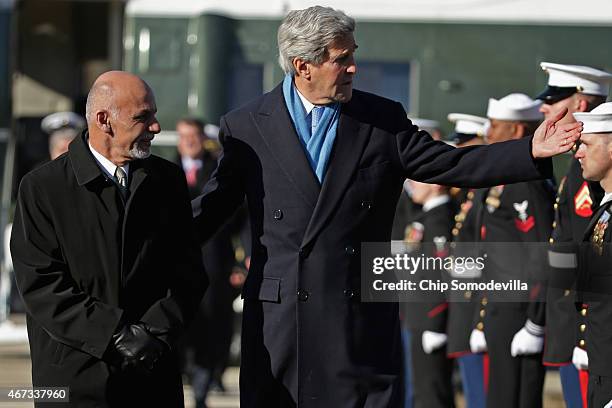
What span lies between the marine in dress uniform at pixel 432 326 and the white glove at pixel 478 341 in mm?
796

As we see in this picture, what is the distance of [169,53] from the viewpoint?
988cm

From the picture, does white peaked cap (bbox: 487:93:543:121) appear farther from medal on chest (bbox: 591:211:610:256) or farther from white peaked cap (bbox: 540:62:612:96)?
medal on chest (bbox: 591:211:610:256)

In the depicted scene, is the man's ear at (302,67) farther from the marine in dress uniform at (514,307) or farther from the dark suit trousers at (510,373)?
the dark suit trousers at (510,373)

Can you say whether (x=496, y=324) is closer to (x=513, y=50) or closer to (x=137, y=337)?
(x=137, y=337)

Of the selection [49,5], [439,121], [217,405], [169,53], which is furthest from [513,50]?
[49,5]

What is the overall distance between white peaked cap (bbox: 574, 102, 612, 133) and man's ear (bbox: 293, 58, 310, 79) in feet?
3.58

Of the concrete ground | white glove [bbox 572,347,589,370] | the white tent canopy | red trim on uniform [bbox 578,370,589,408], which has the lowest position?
the concrete ground

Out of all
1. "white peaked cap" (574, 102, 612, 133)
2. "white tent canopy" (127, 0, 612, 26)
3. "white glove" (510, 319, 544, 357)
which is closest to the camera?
"white peaked cap" (574, 102, 612, 133)

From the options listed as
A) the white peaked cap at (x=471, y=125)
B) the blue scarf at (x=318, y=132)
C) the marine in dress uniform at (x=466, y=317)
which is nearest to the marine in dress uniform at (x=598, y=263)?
the blue scarf at (x=318, y=132)

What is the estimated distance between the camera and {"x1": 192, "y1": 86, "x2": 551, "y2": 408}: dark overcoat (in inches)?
180

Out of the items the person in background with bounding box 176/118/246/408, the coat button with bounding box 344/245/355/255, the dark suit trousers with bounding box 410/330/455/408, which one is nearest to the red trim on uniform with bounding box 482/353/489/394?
the dark suit trousers with bounding box 410/330/455/408

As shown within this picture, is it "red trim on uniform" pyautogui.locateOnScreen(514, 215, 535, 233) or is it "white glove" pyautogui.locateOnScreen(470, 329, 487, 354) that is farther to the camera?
"white glove" pyautogui.locateOnScreen(470, 329, 487, 354)

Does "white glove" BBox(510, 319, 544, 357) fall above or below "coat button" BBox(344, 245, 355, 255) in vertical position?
below

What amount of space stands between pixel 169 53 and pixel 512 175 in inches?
224
